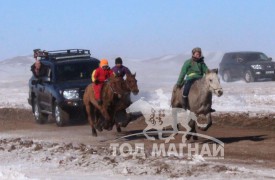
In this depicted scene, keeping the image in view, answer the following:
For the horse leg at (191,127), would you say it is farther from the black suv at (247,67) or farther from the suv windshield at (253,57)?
the suv windshield at (253,57)

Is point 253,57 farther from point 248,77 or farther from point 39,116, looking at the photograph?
point 39,116

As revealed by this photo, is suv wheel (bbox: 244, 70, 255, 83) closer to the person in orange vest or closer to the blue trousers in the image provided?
the person in orange vest

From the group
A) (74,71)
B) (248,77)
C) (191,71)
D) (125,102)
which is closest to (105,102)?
(125,102)

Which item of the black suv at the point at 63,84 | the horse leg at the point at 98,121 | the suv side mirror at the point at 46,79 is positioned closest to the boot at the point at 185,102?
the horse leg at the point at 98,121

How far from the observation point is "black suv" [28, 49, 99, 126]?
77.5ft

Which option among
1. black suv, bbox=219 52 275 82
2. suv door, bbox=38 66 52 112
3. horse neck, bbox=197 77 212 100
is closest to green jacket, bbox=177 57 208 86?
horse neck, bbox=197 77 212 100

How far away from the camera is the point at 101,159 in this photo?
13570 mm

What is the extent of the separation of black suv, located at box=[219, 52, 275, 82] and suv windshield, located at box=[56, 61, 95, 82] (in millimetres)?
20449

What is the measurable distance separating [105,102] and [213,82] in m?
3.27

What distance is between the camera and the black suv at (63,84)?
23625 millimetres

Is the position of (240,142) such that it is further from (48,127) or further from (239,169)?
(48,127)

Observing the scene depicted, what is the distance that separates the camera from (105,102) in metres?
18.7

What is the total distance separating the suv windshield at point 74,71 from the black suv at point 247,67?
20.4m

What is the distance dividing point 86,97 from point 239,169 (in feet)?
27.8
